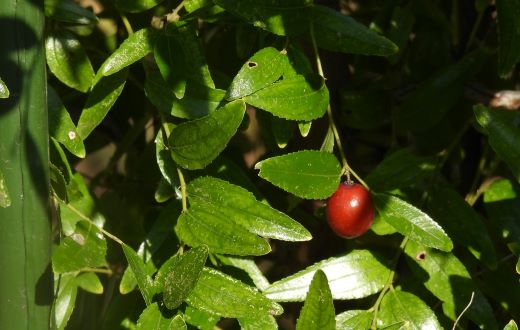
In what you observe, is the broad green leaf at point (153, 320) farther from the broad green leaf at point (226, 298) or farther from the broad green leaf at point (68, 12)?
the broad green leaf at point (68, 12)

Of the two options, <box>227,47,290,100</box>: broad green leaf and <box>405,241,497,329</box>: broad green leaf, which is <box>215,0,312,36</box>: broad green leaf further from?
<box>405,241,497,329</box>: broad green leaf

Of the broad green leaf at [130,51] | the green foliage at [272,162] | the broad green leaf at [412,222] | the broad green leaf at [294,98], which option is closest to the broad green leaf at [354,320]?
the green foliage at [272,162]

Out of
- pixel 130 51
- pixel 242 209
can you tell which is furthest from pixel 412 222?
pixel 130 51

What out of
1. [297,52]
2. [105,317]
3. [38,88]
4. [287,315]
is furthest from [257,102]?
[287,315]

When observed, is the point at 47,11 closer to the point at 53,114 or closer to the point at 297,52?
the point at 53,114

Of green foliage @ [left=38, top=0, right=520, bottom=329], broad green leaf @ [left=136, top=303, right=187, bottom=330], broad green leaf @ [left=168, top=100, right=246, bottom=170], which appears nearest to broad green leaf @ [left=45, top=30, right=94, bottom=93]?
green foliage @ [left=38, top=0, right=520, bottom=329]

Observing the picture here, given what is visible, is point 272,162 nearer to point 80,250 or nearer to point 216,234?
point 216,234

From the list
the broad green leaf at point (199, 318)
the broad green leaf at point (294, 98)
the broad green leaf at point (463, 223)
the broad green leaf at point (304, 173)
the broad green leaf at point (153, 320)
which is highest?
the broad green leaf at point (294, 98)
